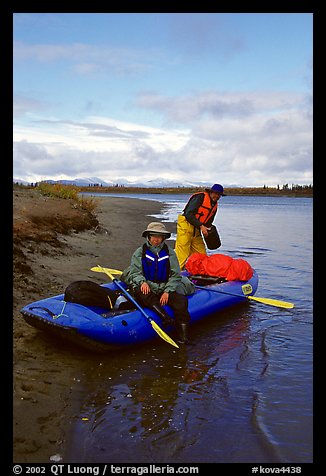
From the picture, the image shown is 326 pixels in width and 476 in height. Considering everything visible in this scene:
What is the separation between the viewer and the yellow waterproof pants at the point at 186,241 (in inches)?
295

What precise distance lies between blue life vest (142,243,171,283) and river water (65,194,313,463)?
783mm

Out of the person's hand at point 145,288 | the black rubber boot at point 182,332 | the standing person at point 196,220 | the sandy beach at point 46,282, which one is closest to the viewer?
the sandy beach at point 46,282

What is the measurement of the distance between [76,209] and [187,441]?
1143 cm

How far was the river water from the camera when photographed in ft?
10.5

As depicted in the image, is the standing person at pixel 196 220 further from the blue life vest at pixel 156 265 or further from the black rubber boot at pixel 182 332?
the black rubber boot at pixel 182 332

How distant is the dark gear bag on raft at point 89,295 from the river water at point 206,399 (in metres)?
0.70

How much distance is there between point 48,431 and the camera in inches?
129

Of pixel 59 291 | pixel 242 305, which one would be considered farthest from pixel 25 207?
pixel 242 305

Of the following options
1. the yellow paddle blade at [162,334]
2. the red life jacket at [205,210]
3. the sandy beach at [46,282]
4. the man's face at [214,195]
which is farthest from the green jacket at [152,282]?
the man's face at [214,195]

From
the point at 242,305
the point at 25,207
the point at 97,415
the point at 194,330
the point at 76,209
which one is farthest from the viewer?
the point at 76,209

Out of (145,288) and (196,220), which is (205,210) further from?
(145,288)

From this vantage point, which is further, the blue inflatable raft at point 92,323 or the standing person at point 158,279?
the standing person at point 158,279
